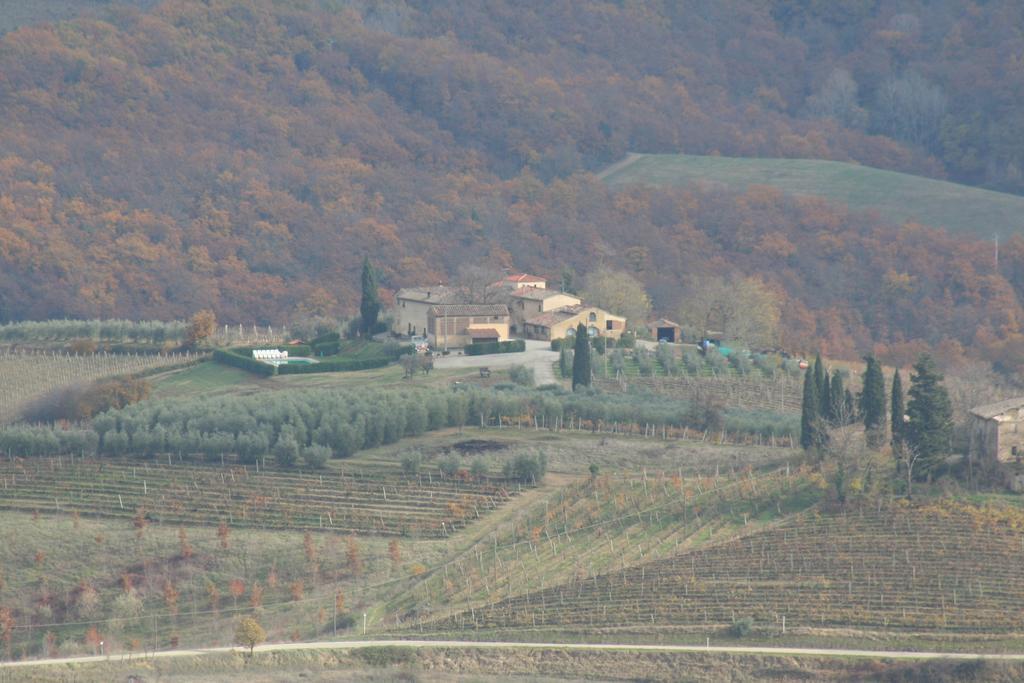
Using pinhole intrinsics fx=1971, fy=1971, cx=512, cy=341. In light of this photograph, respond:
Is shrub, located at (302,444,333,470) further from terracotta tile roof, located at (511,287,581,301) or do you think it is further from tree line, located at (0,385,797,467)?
terracotta tile roof, located at (511,287,581,301)

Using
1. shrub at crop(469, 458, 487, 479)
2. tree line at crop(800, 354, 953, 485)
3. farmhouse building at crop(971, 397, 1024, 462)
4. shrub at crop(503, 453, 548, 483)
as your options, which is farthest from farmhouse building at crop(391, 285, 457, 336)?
farmhouse building at crop(971, 397, 1024, 462)

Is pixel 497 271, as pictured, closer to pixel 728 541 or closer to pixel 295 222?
pixel 295 222

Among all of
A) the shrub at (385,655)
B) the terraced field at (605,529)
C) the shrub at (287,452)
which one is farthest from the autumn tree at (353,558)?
the shrub at (287,452)

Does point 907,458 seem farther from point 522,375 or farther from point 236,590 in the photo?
point 522,375

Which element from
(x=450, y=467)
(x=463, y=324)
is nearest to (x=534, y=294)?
(x=463, y=324)

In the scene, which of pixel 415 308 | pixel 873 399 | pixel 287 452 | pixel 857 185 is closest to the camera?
pixel 873 399

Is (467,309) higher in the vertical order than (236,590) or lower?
higher
